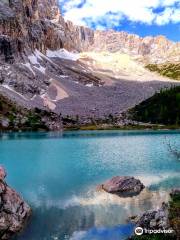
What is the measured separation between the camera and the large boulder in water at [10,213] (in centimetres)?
3030

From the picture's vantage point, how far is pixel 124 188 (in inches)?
1748

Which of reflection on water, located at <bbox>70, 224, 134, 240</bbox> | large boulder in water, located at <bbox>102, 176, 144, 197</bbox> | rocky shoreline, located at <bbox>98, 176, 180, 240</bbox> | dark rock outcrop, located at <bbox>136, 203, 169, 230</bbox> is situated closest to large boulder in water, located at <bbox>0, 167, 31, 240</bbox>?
reflection on water, located at <bbox>70, 224, 134, 240</bbox>

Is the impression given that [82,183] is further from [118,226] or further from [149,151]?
[149,151]

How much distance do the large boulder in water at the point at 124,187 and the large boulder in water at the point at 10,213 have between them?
11753 millimetres

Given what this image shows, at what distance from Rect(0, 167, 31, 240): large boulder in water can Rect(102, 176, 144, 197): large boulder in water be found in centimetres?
1175

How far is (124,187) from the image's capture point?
44469 mm

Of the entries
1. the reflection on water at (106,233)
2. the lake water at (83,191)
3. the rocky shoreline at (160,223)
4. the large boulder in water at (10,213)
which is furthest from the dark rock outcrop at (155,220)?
the large boulder in water at (10,213)

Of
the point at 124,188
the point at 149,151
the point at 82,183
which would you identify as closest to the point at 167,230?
the point at 124,188

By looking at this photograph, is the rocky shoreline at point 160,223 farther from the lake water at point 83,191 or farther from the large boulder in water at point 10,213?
the large boulder in water at point 10,213

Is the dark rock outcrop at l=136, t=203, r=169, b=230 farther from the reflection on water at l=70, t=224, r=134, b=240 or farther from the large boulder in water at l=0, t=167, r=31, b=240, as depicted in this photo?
the large boulder in water at l=0, t=167, r=31, b=240

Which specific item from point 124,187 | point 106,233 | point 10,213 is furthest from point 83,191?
point 106,233

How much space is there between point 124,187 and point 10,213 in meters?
16.1

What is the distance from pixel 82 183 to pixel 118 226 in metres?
18.9

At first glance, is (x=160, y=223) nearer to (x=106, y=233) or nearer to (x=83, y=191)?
(x=106, y=233)
